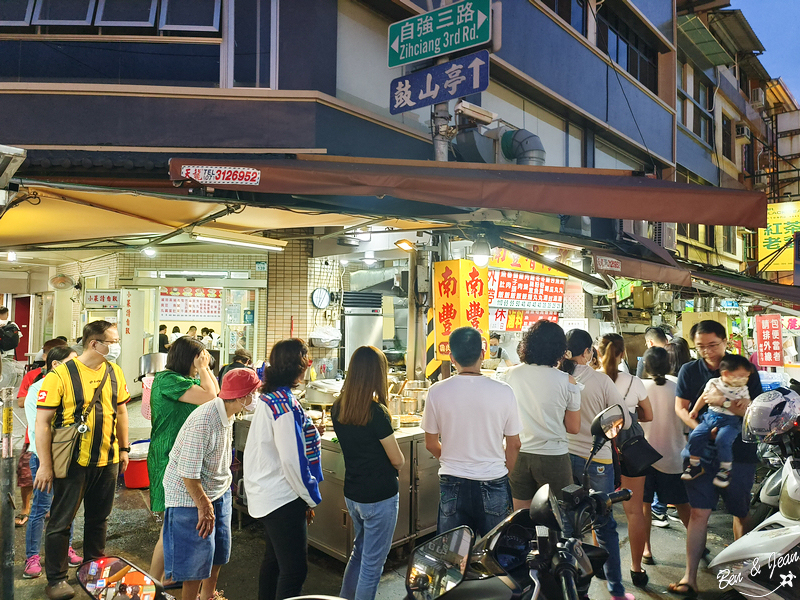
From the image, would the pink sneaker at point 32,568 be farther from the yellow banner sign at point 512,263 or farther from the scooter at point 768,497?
the yellow banner sign at point 512,263

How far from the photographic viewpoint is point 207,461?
4.03 meters

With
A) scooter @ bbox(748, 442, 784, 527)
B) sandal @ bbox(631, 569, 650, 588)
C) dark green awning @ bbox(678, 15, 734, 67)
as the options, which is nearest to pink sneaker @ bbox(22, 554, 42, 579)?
sandal @ bbox(631, 569, 650, 588)

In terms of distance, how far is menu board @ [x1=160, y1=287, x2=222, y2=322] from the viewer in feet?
44.7

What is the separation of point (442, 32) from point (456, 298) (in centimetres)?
320

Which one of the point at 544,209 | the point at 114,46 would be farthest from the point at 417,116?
the point at 544,209

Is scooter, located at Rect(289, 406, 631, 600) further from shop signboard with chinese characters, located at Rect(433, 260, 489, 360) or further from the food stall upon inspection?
shop signboard with chinese characters, located at Rect(433, 260, 489, 360)

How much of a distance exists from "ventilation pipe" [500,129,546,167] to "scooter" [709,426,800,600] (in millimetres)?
5904

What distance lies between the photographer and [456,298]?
24.4 feet

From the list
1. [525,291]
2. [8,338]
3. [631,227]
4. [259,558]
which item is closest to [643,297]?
[631,227]

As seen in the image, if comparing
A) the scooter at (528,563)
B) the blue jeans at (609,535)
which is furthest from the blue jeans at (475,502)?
the scooter at (528,563)

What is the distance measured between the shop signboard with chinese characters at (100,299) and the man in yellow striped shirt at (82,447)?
8.46m

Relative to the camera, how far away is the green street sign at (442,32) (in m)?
5.78

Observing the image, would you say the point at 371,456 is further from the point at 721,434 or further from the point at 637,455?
the point at 721,434

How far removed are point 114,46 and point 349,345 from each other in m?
7.15
